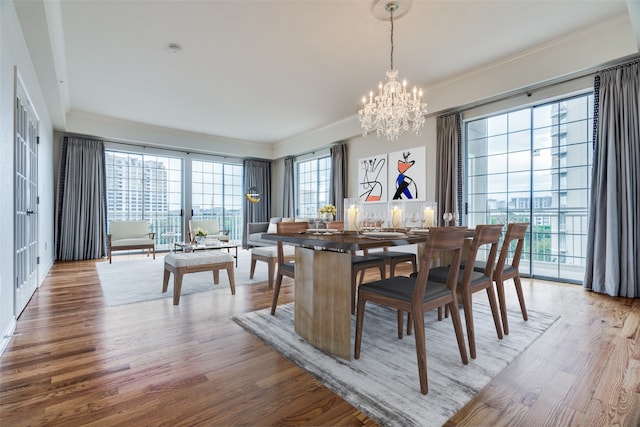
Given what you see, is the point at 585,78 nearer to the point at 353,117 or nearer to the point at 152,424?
the point at 353,117

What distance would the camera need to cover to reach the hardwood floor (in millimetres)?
1321

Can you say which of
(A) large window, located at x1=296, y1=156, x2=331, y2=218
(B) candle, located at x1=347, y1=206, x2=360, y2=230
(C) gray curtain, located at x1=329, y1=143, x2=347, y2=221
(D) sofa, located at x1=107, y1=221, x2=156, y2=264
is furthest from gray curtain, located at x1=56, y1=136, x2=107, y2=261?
(B) candle, located at x1=347, y1=206, x2=360, y2=230

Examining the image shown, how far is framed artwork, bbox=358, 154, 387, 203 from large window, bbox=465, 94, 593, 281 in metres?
1.57

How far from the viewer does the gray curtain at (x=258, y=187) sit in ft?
27.6

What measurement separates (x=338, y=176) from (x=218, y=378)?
538 centimetres

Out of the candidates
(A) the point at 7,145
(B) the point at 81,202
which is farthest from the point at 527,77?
(B) the point at 81,202

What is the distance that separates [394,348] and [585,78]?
3874 mm

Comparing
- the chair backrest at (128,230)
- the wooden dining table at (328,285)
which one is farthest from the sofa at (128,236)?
the wooden dining table at (328,285)

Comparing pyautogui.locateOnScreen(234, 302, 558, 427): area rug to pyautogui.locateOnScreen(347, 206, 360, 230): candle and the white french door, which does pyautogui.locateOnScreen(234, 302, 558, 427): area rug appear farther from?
the white french door

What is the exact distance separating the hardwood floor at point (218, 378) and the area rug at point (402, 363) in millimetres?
56

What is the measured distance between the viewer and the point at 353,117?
20.1 feet

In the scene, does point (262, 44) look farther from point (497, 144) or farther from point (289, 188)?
point (289, 188)

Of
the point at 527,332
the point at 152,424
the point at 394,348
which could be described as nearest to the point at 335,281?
the point at 394,348

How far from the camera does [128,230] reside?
6.12 m
